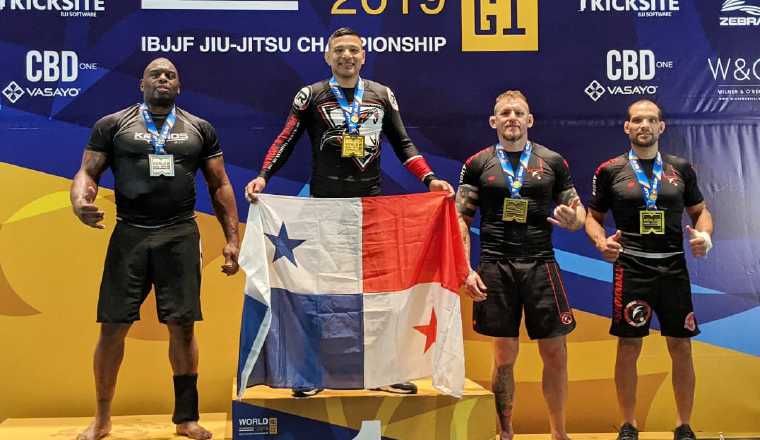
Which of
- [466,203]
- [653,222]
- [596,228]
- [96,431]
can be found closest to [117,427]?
[96,431]

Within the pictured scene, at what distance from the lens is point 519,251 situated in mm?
4176

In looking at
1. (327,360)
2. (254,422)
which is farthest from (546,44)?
(254,422)

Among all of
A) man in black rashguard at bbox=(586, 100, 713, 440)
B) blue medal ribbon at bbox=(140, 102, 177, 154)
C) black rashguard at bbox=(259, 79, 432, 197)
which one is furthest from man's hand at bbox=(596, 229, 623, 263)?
blue medal ribbon at bbox=(140, 102, 177, 154)

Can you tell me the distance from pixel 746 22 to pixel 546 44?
52.9 inches

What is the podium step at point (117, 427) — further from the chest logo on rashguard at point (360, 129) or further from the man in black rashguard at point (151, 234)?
the chest logo on rashguard at point (360, 129)

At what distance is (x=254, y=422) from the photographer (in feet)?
12.4

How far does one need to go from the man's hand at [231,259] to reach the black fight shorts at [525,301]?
1.30 metres

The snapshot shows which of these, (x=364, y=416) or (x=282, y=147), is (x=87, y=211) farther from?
(x=364, y=416)

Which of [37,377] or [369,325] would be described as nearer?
[369,325]

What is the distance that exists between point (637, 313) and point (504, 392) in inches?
33.5

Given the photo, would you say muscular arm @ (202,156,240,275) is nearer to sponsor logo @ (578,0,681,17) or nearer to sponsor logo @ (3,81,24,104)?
sponsor logo @ (3,81,24,104)

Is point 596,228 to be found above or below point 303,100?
below

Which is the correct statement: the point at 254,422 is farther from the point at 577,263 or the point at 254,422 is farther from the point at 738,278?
the point at 738,278

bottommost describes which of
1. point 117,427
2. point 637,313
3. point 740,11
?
point 117,427
